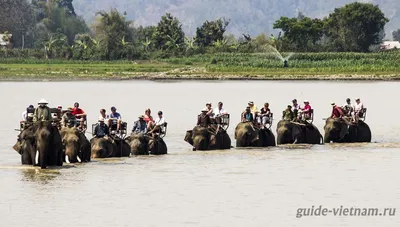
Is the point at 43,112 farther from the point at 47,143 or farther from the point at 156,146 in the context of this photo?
the point at 156,146

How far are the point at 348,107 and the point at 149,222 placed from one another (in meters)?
→ 21.7

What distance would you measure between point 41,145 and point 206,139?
10.8 meters

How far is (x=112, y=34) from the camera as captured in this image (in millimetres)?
168250

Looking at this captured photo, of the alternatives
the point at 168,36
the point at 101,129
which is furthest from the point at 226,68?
the point at 101,129

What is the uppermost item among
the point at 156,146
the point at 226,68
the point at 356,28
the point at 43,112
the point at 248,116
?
the point at 356,28

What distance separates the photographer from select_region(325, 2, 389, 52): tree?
171875mm

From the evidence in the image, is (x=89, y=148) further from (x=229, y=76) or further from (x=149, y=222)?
(x=229, y=76)

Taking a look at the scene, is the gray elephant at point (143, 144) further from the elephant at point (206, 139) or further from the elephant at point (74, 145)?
the elephant at point (74, 145)

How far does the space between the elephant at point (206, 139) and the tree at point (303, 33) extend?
121200mm

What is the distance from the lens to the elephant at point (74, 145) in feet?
133

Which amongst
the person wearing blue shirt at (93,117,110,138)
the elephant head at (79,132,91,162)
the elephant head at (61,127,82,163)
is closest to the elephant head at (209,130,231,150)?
the person wearing blue shirt at (93,117,110,138)

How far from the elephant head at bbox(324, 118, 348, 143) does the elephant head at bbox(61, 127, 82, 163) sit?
46.4ft

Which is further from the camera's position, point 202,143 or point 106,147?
point 202,143

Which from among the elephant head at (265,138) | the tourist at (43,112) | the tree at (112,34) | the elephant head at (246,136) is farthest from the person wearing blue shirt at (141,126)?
the tree at (112,34)
